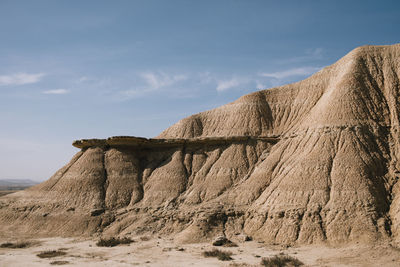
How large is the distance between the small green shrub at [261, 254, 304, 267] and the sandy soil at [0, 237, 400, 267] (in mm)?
522

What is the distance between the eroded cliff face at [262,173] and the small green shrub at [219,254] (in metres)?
4.00

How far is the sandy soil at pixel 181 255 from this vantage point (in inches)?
771

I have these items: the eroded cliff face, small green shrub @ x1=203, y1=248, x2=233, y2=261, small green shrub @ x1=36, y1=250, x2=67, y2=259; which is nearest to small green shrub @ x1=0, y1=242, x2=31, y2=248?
small green shrub @ x1=36, y1=250, x2=67, y2=259

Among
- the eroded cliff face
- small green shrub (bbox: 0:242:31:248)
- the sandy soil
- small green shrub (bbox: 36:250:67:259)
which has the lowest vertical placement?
the sandy soil

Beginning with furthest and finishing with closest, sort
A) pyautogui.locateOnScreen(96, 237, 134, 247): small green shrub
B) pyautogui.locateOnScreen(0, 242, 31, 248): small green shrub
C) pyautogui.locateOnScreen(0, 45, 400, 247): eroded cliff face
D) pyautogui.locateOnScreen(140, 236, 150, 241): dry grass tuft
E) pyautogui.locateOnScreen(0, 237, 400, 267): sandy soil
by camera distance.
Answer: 1. pyautogui.locateOnScreen(140, 236, 150, 241): dry grass tuft
2. pyautogui.locateOnScreen(0, 242, 31, 248): small green shrub
3. pyautogui.locateOnScreen(96, 237, 134, 247): small green shrub
4. pyautogui.locateOnScreen(0, 45, 400, 247): eroded cliff face
5. pyautogui.locateOnScreen(0, 237, 400, 267): sandy soil

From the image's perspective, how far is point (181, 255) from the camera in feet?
73.0

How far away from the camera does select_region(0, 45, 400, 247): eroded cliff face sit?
79.9 feet

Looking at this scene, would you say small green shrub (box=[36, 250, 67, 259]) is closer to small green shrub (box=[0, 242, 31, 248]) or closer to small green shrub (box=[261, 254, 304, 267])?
small green shrub (box=[0, 242, 31, 248])

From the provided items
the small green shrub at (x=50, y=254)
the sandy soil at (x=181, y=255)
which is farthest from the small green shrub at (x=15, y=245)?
the small green shrub at (x=50, y=254)

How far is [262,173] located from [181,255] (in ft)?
37.2

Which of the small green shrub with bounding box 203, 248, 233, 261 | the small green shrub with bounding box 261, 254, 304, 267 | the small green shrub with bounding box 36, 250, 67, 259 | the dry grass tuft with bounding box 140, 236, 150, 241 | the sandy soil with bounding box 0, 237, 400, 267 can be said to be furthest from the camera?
the dry grass tuft with bounding box 140, 236, 150, 241

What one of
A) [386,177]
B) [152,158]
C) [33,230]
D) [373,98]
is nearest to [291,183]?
[386,177]

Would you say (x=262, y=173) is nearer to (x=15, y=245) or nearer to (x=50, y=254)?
(x=50, y=254)

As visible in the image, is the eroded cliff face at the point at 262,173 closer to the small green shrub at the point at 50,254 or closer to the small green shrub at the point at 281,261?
the small green shrub at the point at 281,261
